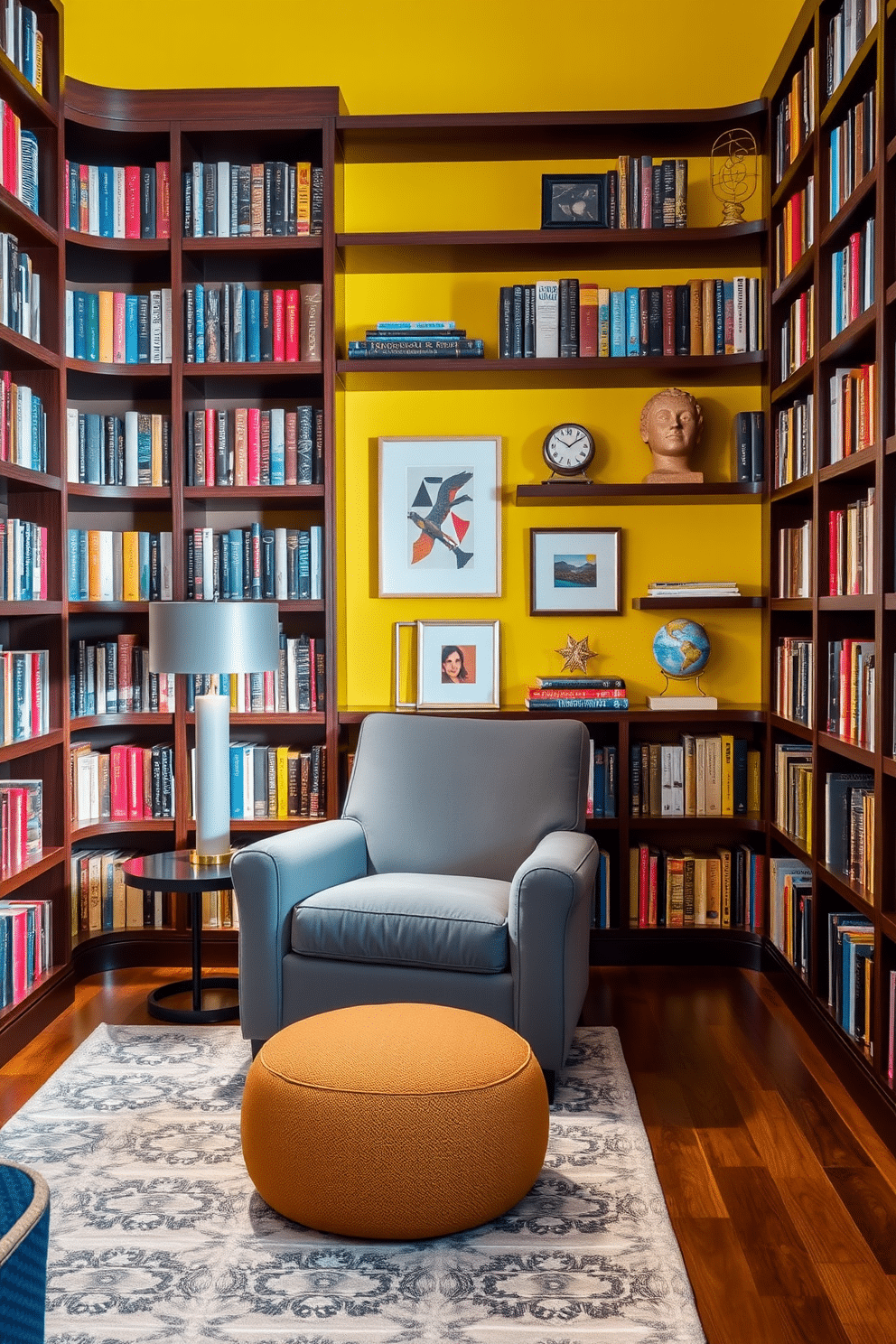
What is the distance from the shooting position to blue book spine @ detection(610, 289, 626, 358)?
3840 millimetres

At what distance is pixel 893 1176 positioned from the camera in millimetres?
2365

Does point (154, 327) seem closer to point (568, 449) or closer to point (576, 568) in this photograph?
point (568, 449)

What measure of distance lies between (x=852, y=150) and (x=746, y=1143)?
2384mm

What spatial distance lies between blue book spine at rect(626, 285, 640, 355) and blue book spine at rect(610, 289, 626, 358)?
12 mm

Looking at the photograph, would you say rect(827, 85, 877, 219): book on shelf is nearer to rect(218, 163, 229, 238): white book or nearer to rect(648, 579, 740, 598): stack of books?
rect(648, 579, 740, 598): stack of books

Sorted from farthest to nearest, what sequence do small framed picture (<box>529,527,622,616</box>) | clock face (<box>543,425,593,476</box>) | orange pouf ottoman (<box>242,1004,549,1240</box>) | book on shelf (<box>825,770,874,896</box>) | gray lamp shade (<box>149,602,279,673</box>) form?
small framed picture (<box>529,527,622,616</box>)
clock face (<box>543,425,593,476</box>)
gray lamp shade (<box>149,602,279,673</box>)
book on shelf (<box>825,770,874,896</box>)
orange pouf ottoman (<box>242,1004,549,1240</box>)

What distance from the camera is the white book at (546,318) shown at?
3.85 meters

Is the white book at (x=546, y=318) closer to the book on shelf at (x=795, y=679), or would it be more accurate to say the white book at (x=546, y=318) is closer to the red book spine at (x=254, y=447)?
the red book spine at (x=254, y=447)

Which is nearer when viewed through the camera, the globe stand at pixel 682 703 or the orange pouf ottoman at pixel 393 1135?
the orange pouf ottoman at pixel 393 1135

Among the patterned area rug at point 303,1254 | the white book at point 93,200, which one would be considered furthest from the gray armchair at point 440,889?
the white book at point 93,200

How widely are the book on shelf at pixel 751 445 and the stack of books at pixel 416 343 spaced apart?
91 centimetres

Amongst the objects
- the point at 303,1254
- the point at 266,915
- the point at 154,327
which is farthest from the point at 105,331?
the point at 303,1254

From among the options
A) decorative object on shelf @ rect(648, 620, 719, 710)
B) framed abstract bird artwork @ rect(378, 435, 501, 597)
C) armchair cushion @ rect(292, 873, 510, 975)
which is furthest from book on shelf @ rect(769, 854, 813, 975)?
framed abstract bird artwork @ rect(378, 435, 501, 597)

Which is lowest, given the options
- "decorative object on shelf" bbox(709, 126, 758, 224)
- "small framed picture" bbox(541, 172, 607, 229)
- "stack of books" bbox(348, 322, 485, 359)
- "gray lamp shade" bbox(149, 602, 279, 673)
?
"gray lamp shade" bbox(149, 602, 279, 673)
